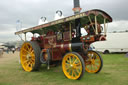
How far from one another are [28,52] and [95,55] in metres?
3.39

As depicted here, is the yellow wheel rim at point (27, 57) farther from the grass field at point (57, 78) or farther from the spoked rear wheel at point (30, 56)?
the grass field at point (57, 78)

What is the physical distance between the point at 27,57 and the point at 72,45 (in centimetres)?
283

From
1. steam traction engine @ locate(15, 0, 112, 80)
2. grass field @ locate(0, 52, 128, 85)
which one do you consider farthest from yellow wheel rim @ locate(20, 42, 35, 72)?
grass field @ locate(0, 52, 128, 85)

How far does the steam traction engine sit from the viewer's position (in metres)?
4.92

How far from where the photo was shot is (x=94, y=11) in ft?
15.6

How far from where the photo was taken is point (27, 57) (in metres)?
7.01

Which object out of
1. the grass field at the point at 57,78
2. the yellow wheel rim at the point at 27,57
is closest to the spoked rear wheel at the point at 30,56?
the yellow wheel rim at the point at 27,57

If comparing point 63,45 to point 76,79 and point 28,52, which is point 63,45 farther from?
point 28,52

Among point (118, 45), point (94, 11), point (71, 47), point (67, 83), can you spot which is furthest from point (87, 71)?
point (118, 45)

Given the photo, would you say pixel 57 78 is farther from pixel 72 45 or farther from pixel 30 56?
pixel 30 56

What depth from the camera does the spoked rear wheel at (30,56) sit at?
6387mm

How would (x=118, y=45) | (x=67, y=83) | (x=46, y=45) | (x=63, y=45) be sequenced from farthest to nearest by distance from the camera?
(x=118, y=45), (x=46, y=45), (x=63, y=45), (x=67, y=83)

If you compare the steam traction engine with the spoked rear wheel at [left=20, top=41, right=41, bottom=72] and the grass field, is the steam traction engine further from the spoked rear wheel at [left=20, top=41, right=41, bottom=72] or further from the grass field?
the grass field

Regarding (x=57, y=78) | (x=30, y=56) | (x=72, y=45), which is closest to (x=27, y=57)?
(x=30, y=56)
